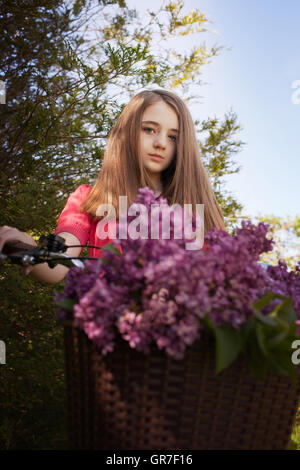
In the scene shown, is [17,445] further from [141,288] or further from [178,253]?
[178,253]

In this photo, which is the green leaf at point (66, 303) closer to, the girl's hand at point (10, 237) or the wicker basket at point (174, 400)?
the wicker basket at point (174, 400)

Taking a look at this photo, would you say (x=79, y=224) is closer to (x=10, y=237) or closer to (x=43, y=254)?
(x=10, y=237)

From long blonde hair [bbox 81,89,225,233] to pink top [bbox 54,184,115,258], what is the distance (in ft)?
0.15

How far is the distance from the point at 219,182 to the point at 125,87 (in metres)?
0.98

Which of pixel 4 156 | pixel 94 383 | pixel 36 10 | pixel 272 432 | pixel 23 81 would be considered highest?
pixel 36 10

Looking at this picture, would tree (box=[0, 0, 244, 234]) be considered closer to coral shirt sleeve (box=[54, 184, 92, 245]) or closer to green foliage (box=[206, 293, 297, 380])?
coral shirt sleeve (box=[54, 184, 92, 245])

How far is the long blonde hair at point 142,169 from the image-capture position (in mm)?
2031

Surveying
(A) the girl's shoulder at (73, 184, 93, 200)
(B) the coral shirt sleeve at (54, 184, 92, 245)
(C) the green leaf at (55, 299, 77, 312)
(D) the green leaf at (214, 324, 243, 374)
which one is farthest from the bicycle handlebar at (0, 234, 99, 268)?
(A) the girl's shoulder at (73, 184, 93, 200)

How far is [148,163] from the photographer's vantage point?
204 centimetres

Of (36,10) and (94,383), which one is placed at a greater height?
(36,10)

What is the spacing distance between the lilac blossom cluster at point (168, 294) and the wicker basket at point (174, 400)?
0.06 m

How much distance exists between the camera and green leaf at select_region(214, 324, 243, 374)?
720 mm

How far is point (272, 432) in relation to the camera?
878 millimetres

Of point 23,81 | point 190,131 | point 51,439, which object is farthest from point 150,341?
point 23,81
